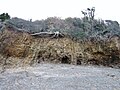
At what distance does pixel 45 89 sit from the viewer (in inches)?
461

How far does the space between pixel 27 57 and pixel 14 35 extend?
2.22 m

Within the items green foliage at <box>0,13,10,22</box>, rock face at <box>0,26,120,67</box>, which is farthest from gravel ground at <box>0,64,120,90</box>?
green foliage at <box>0,13,10,22</box>

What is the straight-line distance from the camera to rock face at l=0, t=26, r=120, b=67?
857 inches

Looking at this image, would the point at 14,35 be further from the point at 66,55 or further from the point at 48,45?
the point at 66,55

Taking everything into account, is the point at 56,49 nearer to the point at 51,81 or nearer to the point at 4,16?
the point at 51,81

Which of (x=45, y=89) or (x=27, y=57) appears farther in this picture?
(x=27, y=57)

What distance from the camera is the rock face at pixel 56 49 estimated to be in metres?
21.8

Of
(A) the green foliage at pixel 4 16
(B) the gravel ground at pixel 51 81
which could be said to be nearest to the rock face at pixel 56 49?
(B) the gravel ground at pixel 51 81

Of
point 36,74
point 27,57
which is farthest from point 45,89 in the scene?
point 27,57

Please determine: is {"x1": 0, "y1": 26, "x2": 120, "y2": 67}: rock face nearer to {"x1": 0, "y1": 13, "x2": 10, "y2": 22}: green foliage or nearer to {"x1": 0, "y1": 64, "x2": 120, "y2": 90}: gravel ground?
{"x1": 0, "y1": 64, "x2": 120, "y2": 90}: gravel ground

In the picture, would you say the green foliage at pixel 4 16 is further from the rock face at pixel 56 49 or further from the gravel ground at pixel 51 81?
the gravel ground at pixel 51 81

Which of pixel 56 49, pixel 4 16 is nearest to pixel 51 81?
pixel 56 49

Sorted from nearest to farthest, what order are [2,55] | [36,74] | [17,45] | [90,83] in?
1. [90,83]
2. [36,74]
3. [2,55]
4. [17,45]

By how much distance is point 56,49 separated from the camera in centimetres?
2241
